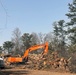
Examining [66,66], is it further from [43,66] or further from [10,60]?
[10,60]

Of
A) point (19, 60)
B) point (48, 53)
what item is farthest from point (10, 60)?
point (48, 53)

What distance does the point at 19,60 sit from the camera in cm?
4203

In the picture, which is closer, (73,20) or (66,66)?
(66,66)

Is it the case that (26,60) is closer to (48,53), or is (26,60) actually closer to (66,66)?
(48,53)

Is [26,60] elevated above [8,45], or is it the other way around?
[8,45]

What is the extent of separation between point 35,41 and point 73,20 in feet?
123

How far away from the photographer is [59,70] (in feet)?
110

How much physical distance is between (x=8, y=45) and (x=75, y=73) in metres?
73.2

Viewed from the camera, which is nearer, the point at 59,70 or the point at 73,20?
the point at 59,70

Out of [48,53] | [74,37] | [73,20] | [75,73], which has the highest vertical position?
[73,20]

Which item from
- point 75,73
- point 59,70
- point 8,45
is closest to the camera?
point 75,73

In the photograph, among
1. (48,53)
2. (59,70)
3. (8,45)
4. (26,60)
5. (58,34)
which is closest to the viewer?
(59,70)

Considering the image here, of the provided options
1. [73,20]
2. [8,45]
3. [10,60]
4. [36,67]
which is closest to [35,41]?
[8,45]

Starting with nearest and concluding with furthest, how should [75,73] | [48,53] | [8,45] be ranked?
[75,73]
[48,53]
[8,45]
